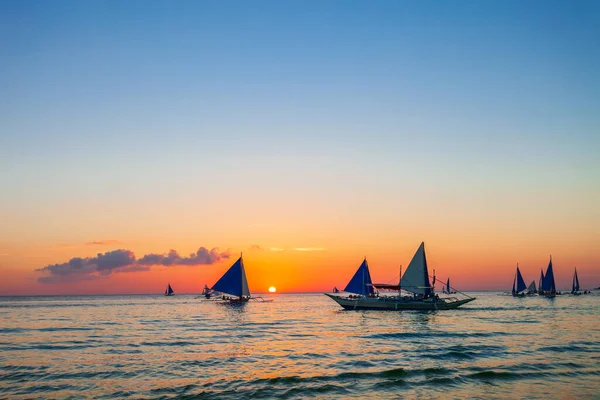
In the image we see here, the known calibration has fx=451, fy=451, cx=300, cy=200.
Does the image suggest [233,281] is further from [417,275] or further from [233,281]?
[417,275]

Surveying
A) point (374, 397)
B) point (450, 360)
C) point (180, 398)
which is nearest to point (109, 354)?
point (180, 398)

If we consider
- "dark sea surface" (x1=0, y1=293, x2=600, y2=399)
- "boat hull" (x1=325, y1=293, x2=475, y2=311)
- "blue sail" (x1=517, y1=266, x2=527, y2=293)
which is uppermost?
"blue sail" (x1=517, y1=266, x2=527, y2=293)

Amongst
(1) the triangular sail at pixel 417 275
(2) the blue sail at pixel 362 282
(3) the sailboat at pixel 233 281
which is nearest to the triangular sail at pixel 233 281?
(3) the sailboat at pixel 233 281

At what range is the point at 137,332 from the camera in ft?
172

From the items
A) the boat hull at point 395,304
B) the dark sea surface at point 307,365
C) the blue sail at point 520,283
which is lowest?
the dark sea surface at point 307,365

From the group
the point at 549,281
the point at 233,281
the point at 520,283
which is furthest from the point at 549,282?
the point at 233,281

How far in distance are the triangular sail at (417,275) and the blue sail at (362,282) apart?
331 inches

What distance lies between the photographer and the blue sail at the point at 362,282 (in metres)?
87.3

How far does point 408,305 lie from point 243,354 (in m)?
51.1

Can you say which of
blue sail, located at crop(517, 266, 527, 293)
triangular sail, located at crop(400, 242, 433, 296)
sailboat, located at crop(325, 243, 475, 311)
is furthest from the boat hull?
blue sail, located at crop(517, 266, 527, 293)

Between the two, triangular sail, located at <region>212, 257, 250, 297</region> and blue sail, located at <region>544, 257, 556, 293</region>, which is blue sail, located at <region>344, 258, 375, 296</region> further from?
blue sail, located at <region>544, 257, 556, 293</region>

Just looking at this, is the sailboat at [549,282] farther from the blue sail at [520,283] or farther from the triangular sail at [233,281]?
the triangular sail at [233,281]

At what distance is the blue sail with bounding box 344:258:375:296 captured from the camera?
87312 mm

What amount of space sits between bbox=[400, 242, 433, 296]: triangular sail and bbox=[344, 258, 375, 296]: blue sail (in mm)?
8400
